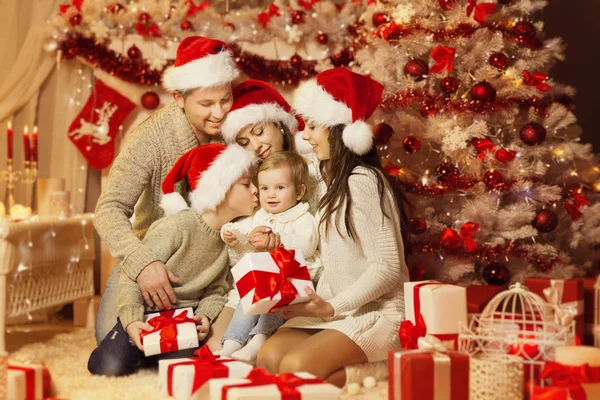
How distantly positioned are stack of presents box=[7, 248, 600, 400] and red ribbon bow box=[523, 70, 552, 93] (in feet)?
4.71

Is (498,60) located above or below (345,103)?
above

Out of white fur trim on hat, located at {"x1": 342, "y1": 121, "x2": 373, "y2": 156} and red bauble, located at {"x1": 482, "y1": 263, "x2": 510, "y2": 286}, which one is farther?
red bauble, located at {"x1": 482, "y1": 263, "x2": 510, "y2": 286}

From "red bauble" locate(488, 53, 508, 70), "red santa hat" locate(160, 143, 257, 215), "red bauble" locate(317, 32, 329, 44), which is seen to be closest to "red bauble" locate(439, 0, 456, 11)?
"red bauble" locate(488, 53, 508, 70)

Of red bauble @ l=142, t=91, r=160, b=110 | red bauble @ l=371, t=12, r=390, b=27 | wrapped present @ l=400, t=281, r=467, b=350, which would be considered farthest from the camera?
red bauble @ l=142, t=91, r=160, b=110

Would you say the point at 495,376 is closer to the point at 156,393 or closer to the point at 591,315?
the point at 591,315

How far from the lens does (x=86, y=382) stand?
297 centimetres

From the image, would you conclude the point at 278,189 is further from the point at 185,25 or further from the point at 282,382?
the point at 185,25

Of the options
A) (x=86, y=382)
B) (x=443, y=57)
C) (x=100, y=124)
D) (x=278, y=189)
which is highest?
(x=443, y=57)

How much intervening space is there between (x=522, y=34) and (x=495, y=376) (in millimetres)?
2389

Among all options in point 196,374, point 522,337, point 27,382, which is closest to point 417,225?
point 522,337

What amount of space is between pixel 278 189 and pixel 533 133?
168 cm

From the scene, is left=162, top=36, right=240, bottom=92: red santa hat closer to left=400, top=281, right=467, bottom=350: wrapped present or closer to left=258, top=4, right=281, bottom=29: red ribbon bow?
left=400, top=281, right=467, bottom=350: wrapped present

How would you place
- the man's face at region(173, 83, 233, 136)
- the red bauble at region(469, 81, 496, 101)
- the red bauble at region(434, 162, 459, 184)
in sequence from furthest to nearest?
the red bauble at region(434, 162, 459, 184) → the red bauble at region(469, 81, 496, 101) → the man's face at region(173, 83, 233, 136)

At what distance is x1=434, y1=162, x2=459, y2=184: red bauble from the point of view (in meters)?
3.96
